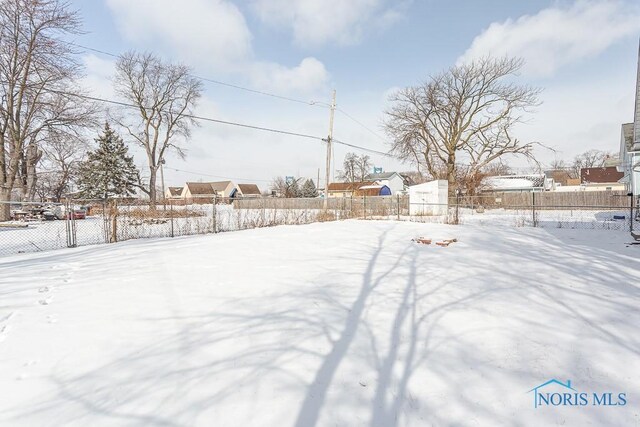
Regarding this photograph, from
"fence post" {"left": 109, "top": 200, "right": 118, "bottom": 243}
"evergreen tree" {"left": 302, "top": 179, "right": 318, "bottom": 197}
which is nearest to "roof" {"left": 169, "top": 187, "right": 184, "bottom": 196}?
"evergreen tree" {"left": 302, "top": 179, "right": 318, "bottom": 197}

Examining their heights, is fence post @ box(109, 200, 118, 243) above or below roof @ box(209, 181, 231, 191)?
below

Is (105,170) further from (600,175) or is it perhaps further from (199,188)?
(600,175)

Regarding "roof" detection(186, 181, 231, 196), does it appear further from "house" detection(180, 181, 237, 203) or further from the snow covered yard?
the snow covered yard

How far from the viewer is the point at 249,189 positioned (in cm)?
8194

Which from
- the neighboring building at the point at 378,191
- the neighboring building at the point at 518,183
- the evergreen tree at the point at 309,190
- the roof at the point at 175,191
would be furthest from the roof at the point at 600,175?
the roof at the point at 175,191

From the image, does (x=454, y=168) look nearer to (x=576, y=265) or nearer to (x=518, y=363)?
(x=576, y=265)

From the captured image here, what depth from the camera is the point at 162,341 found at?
3123mm

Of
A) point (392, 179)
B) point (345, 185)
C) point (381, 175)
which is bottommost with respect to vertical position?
point (345, 185)

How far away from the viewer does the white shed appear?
2144cm

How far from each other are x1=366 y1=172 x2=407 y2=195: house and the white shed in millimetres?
44331

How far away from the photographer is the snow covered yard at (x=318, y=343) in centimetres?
222

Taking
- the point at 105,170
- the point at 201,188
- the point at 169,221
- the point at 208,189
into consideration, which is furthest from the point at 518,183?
the point at 201,188

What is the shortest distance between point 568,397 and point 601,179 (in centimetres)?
6045

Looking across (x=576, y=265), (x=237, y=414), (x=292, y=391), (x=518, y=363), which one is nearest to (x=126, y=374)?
(x=237, y=414)
